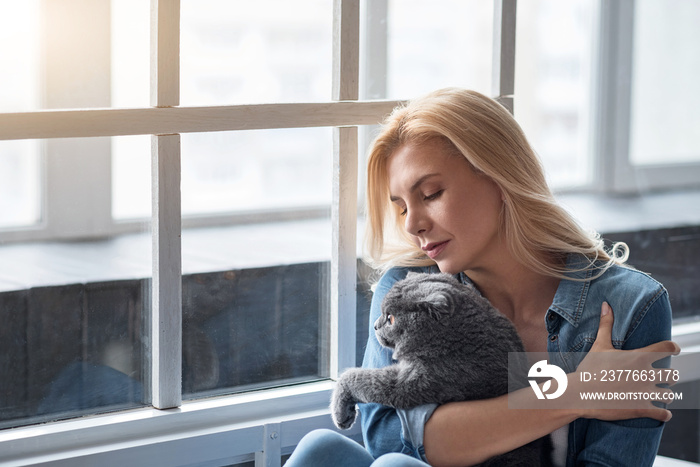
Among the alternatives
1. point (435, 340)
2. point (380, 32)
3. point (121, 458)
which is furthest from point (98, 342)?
point (380, 32)

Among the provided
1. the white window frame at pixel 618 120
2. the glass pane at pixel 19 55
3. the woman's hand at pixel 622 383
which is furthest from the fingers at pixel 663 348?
the white window frame at pixel 618 120

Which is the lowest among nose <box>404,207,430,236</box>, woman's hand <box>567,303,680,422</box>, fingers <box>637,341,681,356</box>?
woman's hand <box>567,303,680,422</box>

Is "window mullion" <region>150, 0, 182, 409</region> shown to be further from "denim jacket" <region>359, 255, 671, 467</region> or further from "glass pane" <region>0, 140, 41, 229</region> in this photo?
"denim jacket" <region>359, 255, 671, 467</region>

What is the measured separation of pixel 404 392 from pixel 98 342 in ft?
1.87

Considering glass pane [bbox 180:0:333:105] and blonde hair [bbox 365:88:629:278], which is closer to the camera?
blonde hair [bbox 365:88:629:278]

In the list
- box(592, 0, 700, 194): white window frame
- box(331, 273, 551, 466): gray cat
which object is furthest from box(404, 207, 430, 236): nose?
box(592, 0, 700, 194): white window frame

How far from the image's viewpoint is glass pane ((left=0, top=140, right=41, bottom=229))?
4.31ft

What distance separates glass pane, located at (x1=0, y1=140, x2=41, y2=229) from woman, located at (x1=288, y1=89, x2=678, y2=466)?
597mm

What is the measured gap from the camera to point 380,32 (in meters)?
1.72

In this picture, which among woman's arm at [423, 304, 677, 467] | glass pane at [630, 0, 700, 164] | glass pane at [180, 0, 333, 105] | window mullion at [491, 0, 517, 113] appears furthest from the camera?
glass pane at [630, 0, 700, 164]

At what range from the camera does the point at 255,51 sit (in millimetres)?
1549

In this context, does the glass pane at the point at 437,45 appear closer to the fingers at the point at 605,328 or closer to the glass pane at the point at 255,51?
the glass pane at the point at 255,51

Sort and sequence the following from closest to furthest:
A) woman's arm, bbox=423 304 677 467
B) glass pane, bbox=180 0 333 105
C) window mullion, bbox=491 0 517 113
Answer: woman's arm, bbox=423 304 677 467 < glass pane, bbox=180 0 333 105 < window mullion, bbox=491 0 517 113

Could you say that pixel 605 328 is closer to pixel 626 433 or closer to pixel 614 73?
pixel 626 433
